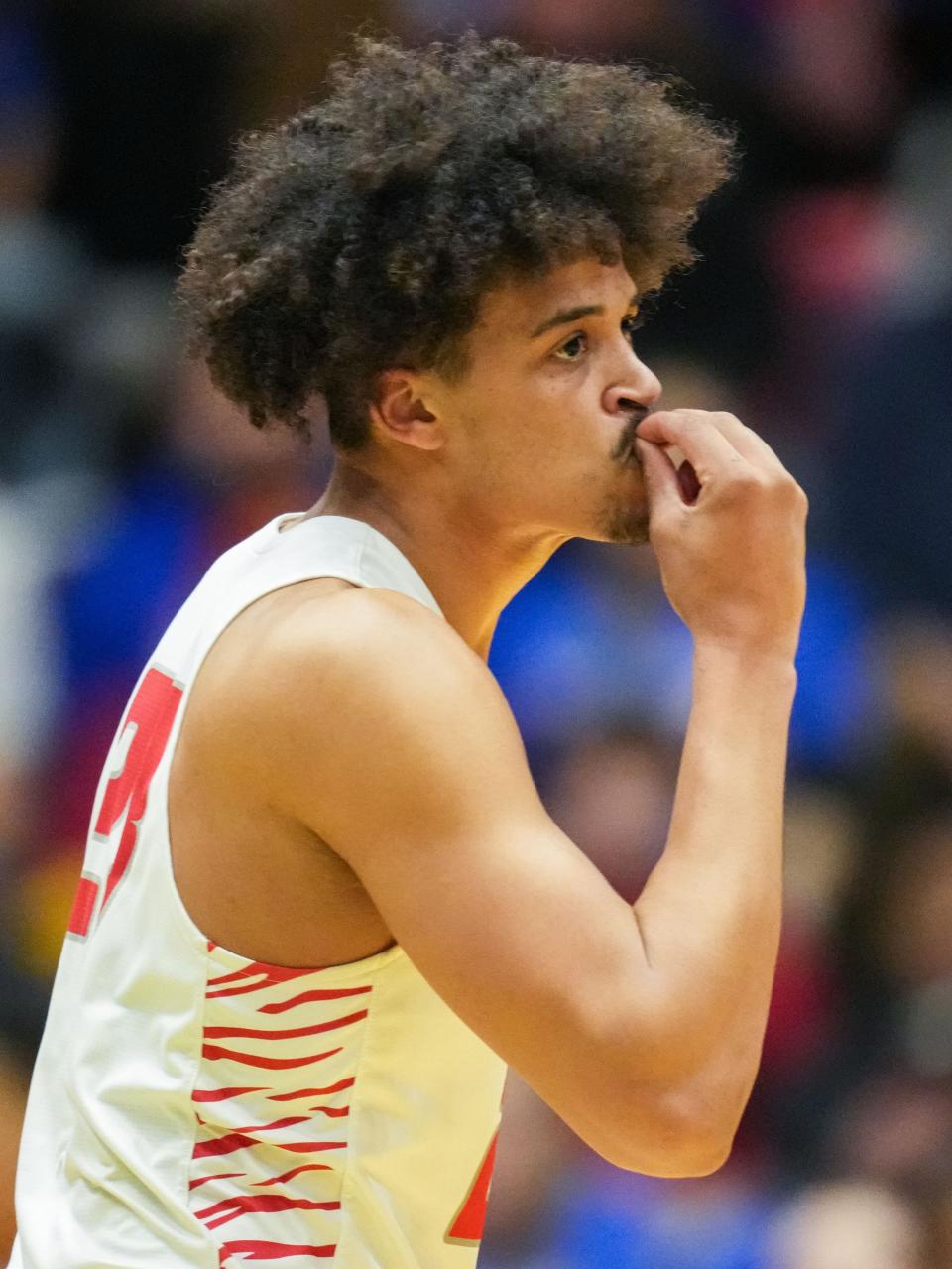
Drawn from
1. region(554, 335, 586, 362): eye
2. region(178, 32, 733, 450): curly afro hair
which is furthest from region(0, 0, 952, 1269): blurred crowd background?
region(554, 335, 586, 362): eye

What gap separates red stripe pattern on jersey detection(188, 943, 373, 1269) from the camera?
1797 millimetres

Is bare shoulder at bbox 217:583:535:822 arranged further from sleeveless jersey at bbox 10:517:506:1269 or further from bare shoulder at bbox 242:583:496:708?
sleeveless jersey at bbox 10:517:506:1269

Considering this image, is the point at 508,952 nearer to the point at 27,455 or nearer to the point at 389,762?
the point at 389,762

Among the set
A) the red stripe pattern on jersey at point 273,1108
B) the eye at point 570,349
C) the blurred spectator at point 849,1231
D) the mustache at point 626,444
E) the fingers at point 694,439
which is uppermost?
the eye at point 570,349

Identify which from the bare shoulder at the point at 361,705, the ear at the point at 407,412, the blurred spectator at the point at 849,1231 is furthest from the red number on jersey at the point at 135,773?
the blurred spectator at the point at 849,1231

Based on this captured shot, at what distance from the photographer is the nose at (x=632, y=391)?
6.68 ft

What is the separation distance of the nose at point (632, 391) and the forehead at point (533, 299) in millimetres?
79

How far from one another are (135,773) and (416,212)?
27.0 inches

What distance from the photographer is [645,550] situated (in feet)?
14.1

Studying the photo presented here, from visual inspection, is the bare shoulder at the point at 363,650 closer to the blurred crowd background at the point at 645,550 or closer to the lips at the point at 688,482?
the lips at the point at 688,482

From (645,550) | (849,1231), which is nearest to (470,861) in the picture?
(849,1231)

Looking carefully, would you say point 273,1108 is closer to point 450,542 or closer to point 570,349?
point 450,542

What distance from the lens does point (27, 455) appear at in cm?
441

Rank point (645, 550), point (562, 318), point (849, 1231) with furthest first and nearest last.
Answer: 1. point (645, 550)
2. point (849, 1231)
3. point (562, 318)
